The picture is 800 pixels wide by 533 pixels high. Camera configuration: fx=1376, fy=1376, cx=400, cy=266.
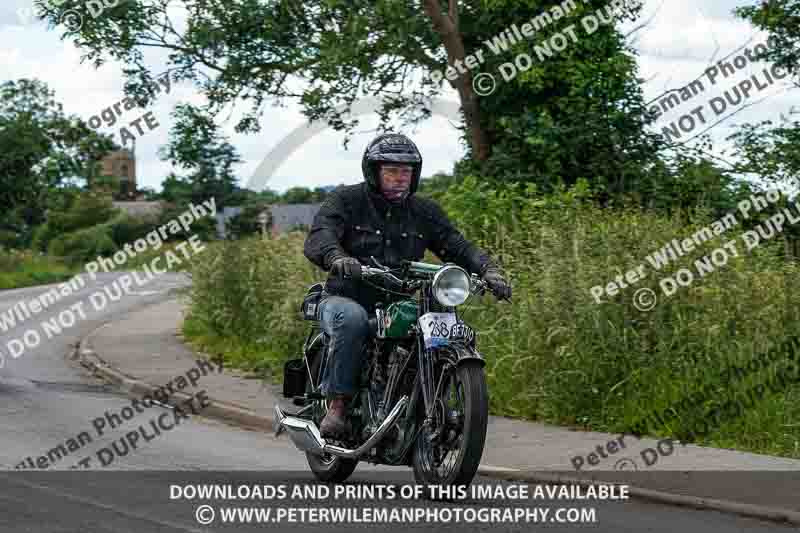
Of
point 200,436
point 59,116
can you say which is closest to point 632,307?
point 200,436

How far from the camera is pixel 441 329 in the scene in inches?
311

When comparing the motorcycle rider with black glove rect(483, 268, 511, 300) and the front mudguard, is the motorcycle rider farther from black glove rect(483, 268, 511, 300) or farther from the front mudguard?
the front mudguard

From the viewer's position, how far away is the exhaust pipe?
815 centimetres

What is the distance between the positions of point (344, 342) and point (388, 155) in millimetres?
1181

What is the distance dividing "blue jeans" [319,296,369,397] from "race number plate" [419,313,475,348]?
60 cm

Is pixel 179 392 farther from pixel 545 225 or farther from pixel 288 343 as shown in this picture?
pixel 545 225

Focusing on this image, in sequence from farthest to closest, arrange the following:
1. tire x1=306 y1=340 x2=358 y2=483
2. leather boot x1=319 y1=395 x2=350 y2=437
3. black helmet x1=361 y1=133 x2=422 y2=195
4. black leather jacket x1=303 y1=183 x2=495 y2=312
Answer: tire x1=306 y1=340 x2=358 y2=483
black leather jacket x1=303 y1=183 x2=495 y2=312
leather boot x1=319 y1=395 x2=350 y2=437
black helmet x1=361 y1=133 x2=422 y2=195

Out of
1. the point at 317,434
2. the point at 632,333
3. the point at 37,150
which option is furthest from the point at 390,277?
the point at 37,150

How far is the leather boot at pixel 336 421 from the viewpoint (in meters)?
8.59

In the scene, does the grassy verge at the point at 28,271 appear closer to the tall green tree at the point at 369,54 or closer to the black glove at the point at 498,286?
the tall green tree at the point at 369,54

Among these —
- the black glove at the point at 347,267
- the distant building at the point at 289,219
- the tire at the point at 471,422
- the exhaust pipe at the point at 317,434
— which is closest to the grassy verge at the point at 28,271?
the distant building at the point at 289,219

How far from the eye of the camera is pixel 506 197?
65.9ft

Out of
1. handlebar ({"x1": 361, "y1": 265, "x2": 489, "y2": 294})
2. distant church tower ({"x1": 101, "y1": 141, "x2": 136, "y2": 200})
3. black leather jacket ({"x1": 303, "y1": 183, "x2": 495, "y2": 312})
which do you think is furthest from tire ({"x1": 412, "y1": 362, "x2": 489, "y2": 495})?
distant church tower ({"x1": 101, "y1": 141, "x2": 136, "y2": 200})

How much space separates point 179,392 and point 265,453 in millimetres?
4755
